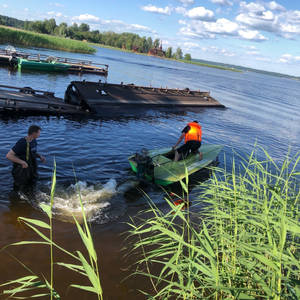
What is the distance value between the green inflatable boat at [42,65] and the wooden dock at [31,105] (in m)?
18.1

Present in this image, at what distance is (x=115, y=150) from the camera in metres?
12.8

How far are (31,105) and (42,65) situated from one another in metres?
22.1

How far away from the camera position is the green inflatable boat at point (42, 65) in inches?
1299

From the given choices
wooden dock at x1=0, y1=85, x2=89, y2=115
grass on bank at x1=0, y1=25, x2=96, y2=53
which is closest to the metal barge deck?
wooden dock at x1=0, y1=85, x2=89, y2=115

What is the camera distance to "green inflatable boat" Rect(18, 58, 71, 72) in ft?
108

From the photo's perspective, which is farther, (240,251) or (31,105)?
(31,105)

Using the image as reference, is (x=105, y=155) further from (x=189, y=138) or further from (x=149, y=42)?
(x=149, y=42)

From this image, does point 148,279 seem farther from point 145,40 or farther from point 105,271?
point 145,40

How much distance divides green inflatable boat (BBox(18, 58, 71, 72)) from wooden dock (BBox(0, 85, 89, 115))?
18.1 m

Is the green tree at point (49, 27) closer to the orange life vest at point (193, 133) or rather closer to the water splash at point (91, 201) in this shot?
the orange life vest at point (193, 133)

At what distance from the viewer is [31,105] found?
1592cm

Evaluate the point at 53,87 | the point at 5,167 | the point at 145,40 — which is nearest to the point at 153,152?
the point at 5,167

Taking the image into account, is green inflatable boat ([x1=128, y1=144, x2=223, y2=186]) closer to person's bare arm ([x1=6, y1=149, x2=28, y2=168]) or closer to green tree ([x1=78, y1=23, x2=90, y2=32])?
person's bare arm ([x1=6, y1=149, x2=28, y2=168])

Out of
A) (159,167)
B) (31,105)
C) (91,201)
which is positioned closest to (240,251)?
(91,201)
